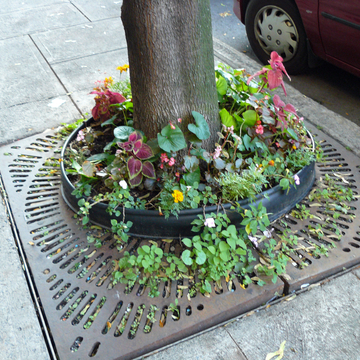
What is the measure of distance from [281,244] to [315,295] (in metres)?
0.32

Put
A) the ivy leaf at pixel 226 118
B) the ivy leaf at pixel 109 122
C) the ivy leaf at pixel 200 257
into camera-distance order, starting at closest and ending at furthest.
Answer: the ivy leaf at pixel 200 257
the ivy leaf at pixel 226 118
the ivy leaf at pixel 109 122

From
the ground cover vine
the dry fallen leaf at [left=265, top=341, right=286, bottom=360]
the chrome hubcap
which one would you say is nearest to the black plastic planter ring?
the ground cover vine

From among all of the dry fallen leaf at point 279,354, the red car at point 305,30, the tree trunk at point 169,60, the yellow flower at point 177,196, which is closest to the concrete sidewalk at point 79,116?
the dry fallen leaf at point 279,354

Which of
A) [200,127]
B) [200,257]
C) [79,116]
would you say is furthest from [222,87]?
[79,116]

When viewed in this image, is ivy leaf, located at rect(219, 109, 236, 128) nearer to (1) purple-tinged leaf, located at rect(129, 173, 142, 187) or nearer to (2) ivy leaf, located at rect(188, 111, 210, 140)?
(2) ivy leaf, located at rect(188, 111, 210, 140)

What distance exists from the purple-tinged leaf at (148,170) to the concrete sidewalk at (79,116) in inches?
33.7

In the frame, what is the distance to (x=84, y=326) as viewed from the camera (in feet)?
5.80

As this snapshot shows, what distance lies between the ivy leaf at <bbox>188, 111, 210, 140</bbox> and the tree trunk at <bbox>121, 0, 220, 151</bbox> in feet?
0.26

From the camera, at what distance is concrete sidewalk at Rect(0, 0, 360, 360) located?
1701 millimetres

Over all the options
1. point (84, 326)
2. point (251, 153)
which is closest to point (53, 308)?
point (84, 326)

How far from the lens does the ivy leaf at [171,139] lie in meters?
2.08

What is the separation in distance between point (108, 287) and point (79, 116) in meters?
1.83

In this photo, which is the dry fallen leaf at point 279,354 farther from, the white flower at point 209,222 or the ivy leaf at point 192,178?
the ivy leaf at point 192,178

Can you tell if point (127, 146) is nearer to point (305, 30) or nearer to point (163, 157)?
point (163, 157)
